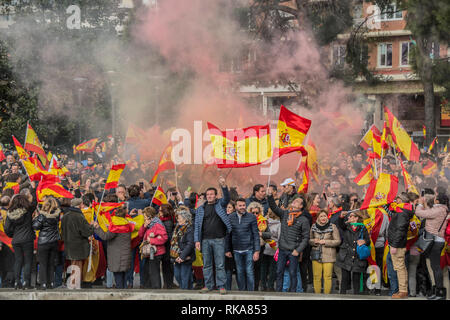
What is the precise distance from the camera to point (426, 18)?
1708 cm

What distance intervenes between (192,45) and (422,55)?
26.8 ft

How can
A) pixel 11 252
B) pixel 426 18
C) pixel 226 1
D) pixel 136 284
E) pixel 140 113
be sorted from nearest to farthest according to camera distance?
pixel 11 252
pixel 136 284
pixel 426 18
pixel 226 1
pixel 140 113

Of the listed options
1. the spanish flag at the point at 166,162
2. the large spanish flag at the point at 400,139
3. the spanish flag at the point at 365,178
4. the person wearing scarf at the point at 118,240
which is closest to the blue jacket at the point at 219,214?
the person wearing scarf at the point at 118,240

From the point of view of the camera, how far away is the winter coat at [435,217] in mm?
7711

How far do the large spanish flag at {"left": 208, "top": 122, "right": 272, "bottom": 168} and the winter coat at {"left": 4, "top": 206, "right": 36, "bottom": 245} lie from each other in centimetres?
315

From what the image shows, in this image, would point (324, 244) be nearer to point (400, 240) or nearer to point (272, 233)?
point (272, 233)

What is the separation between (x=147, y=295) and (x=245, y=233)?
58.6 inches

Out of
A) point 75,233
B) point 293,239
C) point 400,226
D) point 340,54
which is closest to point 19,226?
point 75,233

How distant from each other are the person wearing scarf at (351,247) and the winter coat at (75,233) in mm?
3399

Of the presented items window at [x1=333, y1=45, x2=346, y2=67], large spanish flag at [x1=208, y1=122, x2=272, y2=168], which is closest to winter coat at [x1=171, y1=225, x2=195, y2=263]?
large spanish flag at [x1=208, y1=122, x2=272, y2=168]

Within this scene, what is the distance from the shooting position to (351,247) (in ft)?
26.5

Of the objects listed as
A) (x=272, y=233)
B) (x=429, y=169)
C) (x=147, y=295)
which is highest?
(x=429, y=169)
